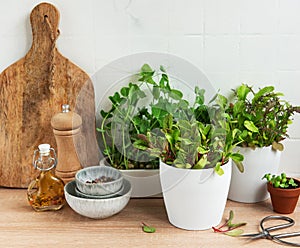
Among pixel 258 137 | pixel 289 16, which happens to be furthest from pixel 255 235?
pixel 289 16

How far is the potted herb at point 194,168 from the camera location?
→ 3.82 feet

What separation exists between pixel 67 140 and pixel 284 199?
0.63 m

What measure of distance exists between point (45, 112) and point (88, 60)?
203 millimetres

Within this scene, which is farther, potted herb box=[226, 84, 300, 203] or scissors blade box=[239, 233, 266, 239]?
potted herb box=[226, 84, 300, 203]

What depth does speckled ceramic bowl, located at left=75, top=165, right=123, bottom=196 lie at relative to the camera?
1.22 metres

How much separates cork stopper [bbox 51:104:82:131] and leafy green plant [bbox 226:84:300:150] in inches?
17.6

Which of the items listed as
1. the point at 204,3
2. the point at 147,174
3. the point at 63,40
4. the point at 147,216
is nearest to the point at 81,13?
the point at 63,40

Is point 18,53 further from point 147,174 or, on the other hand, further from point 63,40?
point 147,174

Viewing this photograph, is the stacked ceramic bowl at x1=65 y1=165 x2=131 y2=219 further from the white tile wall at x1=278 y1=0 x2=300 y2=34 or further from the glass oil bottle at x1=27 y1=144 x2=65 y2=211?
the white tile wall at x1=278 y1=0 x2=300 y2=34

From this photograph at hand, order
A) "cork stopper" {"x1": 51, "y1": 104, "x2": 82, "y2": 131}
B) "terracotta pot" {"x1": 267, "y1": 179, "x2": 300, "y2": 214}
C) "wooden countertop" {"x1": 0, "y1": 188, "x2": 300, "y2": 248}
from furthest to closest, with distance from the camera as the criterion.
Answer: "cork stopper" {"x1": 51, "y1": 104, "x2": 82, "y2": 131} < "terracotta pot" {"x1": 267, "y1": 179, "x2": 300, "y2": 214} < "wooden countertop" {"x1": 0, "y1": 188, "x2": 300, "y2": 248}

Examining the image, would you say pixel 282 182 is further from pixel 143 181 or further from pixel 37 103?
pixel 37 103

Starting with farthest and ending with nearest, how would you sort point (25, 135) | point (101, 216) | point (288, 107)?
point (25, 135) → point (288, 107) → point (101, 216)

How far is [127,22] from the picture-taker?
1408 mm

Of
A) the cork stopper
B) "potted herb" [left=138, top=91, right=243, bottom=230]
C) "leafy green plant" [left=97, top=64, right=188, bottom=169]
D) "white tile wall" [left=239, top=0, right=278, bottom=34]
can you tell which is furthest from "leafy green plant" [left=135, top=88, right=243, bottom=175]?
"white tile wall" [left=239, top=0, right=278, bottom=34]
